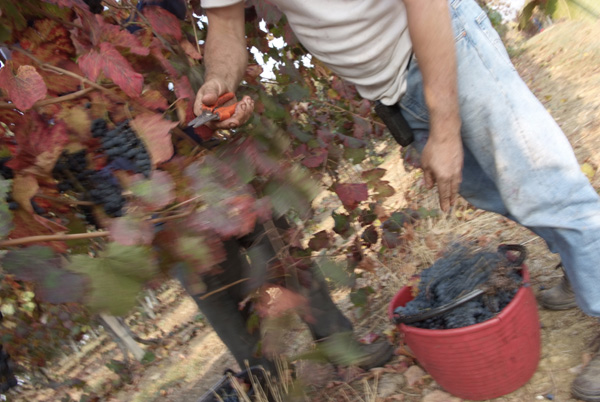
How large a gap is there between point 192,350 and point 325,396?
2.65 meters

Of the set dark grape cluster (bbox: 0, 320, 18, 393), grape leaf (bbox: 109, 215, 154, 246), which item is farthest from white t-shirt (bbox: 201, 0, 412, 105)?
dark grape cluster (bbox: 0, 320, 18, 393)

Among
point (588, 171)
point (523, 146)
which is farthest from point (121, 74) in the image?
point (588, 171)

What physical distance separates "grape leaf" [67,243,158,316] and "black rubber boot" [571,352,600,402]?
1.46 m

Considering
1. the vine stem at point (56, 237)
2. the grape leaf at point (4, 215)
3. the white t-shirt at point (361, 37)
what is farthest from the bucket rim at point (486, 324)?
the grape leaf at point (4, 215)

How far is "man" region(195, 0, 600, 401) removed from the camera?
1399mm

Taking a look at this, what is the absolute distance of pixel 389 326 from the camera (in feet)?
8.39

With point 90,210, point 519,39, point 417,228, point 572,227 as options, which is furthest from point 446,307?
point 519,39

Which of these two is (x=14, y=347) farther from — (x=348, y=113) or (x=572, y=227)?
(x=572, y=227)

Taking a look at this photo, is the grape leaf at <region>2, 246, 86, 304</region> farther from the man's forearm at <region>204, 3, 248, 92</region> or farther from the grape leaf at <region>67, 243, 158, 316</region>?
the man's forearm at <region>204, 3, 248, 92</region>

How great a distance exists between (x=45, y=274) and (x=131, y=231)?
0.53ft

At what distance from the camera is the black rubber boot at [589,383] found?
1.57 meters

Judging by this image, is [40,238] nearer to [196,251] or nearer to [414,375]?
[196,251]

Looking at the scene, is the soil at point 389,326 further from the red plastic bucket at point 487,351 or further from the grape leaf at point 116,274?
the grape leaf at point 116,274

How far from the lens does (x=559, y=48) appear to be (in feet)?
23.8
